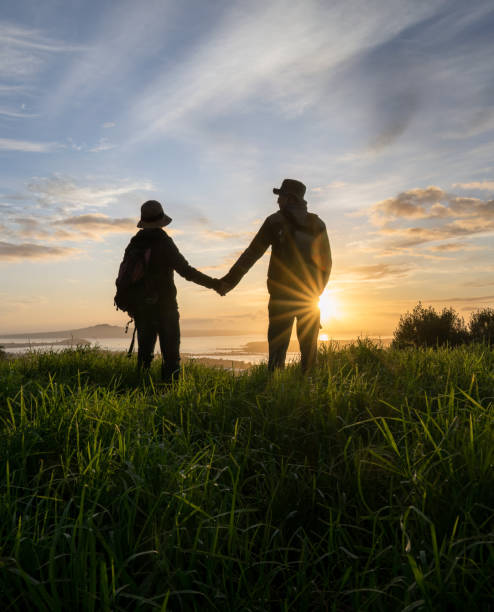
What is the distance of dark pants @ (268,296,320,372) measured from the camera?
21.6 feet

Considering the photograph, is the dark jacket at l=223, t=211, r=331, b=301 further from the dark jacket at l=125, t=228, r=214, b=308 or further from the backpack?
the backpack

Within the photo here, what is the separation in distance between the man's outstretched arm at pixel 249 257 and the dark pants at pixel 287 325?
68 cm

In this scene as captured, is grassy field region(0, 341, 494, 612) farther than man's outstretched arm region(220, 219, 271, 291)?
No

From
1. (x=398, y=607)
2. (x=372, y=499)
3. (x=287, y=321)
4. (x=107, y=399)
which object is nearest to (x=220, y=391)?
(x=107, y=399)

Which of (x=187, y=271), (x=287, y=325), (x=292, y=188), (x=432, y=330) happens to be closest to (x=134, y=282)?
(x=187, y=271)

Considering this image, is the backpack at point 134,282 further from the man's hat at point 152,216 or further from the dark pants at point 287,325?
the dark pants at point 287,325

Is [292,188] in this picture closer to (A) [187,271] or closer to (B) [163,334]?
(A) [187,271]

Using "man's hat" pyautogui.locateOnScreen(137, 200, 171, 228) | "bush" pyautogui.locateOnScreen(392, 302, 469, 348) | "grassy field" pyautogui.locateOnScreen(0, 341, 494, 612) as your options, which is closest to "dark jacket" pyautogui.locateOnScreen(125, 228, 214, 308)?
"man's hat" pyautogui.locateOnScreen(137, 200, 171, 228)

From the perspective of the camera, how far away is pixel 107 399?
14.2ft

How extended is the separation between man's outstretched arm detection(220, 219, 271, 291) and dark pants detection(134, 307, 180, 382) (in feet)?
3.02

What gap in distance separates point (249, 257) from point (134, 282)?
1.63 m

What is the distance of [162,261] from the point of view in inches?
274

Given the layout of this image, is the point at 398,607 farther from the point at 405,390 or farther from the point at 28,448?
the point at 405,390

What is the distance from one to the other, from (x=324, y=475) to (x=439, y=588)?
118 centimetres
